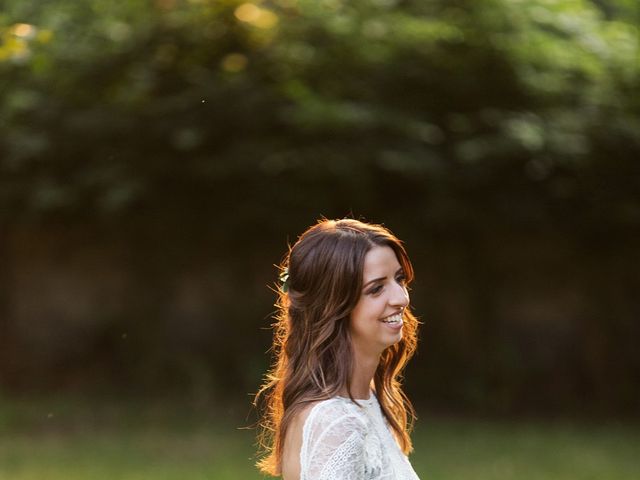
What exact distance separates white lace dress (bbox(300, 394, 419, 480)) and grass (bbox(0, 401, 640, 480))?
17.4 feet

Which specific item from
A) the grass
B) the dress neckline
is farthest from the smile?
the grass

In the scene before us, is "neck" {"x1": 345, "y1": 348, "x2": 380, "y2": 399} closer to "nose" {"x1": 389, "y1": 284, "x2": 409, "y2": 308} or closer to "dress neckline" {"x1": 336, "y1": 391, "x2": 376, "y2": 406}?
"dress neckline" {"x1": 336, "y1": 391, "x2": 376, "y2": 406}

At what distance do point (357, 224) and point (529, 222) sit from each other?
763 cm

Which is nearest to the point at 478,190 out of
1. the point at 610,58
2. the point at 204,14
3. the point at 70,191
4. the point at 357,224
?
the point at 610,58

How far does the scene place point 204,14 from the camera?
8930 millimetres

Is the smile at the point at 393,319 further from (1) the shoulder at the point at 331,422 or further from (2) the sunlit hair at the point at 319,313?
(1) the shoulder at the point at 331,422

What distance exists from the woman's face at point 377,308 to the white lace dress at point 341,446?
0.18m

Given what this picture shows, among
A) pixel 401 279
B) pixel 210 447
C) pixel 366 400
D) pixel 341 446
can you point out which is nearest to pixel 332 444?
pixel 341 446

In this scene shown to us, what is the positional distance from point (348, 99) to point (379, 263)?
664cm

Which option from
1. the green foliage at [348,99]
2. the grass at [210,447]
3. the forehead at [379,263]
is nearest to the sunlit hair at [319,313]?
the forehead at [379,263]

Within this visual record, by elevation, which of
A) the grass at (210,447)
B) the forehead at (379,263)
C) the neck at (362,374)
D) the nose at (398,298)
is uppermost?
the forehead at (379,263)

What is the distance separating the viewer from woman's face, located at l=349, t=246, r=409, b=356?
109 inches

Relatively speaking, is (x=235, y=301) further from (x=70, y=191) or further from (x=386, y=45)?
(x=386, y=45)

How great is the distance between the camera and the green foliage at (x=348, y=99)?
8.98 metres
